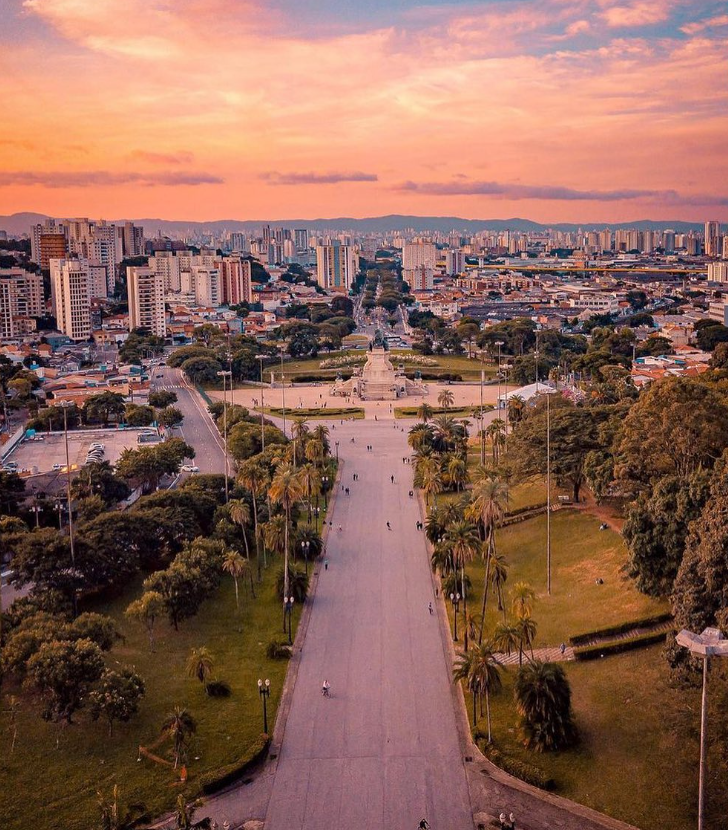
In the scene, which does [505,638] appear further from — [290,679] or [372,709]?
[290,679]

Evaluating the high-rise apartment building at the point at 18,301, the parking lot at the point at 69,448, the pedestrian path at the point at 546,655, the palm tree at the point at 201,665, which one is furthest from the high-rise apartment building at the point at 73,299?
the pedestrian path at the point at 546,655

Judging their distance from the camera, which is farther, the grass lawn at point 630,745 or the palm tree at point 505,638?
the palm tree at point 505,638

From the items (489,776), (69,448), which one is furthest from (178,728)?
(69,448)

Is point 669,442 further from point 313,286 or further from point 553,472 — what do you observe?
point 313,286

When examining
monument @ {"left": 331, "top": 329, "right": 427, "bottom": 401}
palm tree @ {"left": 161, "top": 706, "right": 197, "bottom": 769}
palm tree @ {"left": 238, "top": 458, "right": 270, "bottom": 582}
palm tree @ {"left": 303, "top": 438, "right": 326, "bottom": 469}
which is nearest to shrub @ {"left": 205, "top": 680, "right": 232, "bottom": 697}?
palm tree @ {"left": 161, "top": 706, "right": 197, "bottom": 769}

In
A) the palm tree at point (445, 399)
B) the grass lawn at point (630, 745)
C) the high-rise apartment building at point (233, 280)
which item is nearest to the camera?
the grass lawn at point (630, 745)

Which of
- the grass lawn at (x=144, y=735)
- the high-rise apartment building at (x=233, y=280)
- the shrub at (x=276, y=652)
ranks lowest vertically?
the grass lawn at (x=144, y=735)

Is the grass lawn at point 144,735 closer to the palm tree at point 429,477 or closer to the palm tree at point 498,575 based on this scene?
the palm tree at point 498,575
